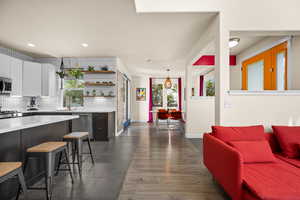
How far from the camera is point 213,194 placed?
6.47ft

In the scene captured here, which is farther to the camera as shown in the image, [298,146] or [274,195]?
[298,146]

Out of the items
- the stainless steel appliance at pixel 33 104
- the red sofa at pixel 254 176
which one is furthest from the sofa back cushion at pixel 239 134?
the stainless steel appliance at pixel 33 104

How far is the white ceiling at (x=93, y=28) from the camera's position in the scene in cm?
258

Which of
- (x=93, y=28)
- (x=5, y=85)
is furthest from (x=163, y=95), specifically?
(x=5, y=85)

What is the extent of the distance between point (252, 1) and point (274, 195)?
282 cm

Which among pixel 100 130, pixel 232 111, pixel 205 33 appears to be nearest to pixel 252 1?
pixel 205 33

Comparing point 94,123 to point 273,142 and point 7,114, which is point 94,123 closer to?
point 7,114

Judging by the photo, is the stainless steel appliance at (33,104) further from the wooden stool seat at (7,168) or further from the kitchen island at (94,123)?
the wooden stool seat at (7,168)

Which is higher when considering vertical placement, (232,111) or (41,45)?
Answer: (41,45)

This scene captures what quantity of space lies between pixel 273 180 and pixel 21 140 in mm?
2789

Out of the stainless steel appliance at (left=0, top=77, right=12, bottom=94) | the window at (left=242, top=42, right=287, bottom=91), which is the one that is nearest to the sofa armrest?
the window at (left=242, top=42, right=287, bottom=91)

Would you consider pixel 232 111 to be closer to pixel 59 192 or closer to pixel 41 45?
pixel 59 192

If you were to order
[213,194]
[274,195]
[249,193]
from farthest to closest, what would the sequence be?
[213,194] < [249,193] < [274,195]

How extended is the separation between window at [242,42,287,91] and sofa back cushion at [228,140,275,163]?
Result: 2.08 meters
